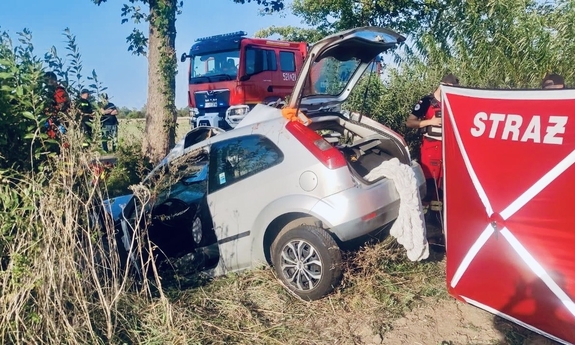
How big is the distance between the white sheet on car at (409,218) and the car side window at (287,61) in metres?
11.1

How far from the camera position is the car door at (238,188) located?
181 inches

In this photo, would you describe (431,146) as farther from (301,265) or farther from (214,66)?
(214,66)

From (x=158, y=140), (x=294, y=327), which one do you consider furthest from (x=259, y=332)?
(x=158, y=140)

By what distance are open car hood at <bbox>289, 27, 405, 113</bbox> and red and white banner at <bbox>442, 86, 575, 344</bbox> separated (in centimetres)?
124

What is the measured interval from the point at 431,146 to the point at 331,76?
1514 millimetres

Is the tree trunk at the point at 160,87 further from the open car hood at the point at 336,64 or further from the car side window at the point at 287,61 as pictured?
the car side window at the point at 287,61

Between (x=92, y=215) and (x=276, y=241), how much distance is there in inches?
62.3

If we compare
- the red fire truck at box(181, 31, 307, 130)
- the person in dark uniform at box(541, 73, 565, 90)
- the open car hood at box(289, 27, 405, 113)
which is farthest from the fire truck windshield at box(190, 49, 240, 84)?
the person in dark uniform at box(541, 73, 565, 90)

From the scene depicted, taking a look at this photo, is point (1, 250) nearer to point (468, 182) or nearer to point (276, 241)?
point (276, 241)

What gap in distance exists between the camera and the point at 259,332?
3842 mm

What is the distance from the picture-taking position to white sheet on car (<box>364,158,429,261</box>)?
14.3 ft

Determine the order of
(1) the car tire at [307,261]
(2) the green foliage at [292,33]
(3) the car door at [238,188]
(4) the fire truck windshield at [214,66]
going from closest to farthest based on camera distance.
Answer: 1. (1) the car tire at [307,261]
2. (3) the car door at [238,188]
3. (4) the fire truck windshield at [214,66]
4. (2) the green foliage at [292,33]

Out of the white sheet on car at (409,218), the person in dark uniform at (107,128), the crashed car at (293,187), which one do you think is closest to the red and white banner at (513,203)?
the white sheet on car at (409,218)

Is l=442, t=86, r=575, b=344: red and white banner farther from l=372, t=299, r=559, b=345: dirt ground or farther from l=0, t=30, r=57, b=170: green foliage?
l=0, t=30, r=57, b=170: green foliage
